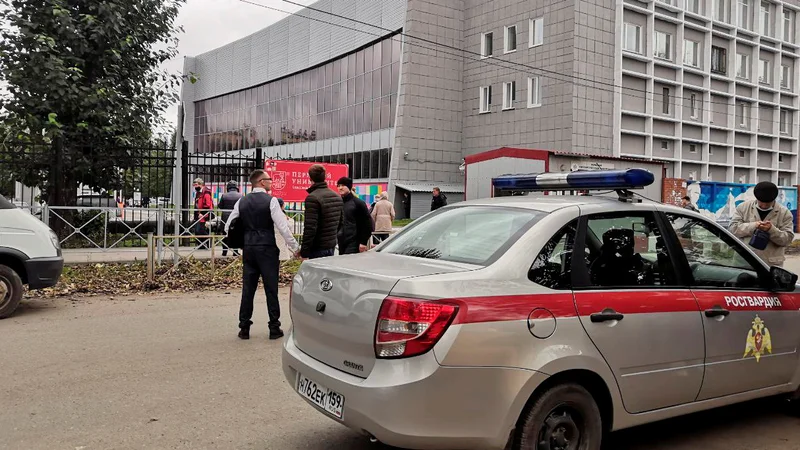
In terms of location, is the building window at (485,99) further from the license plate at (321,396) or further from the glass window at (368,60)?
the license plate at (321,396)

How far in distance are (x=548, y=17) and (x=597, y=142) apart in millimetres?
6364

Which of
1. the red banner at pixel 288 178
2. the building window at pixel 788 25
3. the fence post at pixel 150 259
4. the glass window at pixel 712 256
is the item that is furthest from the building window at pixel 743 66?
the glass window at pixel 712 256

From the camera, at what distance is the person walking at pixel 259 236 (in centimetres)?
677

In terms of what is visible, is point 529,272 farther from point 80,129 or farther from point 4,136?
point 4,136

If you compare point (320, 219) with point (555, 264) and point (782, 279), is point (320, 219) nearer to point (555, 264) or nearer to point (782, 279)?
point (555, 264)

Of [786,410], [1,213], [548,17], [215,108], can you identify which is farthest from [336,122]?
[786,410]

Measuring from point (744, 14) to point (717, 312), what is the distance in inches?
1530

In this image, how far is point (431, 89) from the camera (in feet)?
111

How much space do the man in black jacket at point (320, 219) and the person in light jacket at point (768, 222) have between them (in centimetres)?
422

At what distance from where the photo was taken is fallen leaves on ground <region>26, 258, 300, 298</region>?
10062 millimetres

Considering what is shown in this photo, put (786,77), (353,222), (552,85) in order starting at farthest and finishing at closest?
1. (786,77)
2. (552,85)
3. (353,222)

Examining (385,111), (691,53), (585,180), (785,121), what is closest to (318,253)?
(585,180)

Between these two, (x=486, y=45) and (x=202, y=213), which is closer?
(x=202, y=213)

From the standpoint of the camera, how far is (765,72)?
124ft
